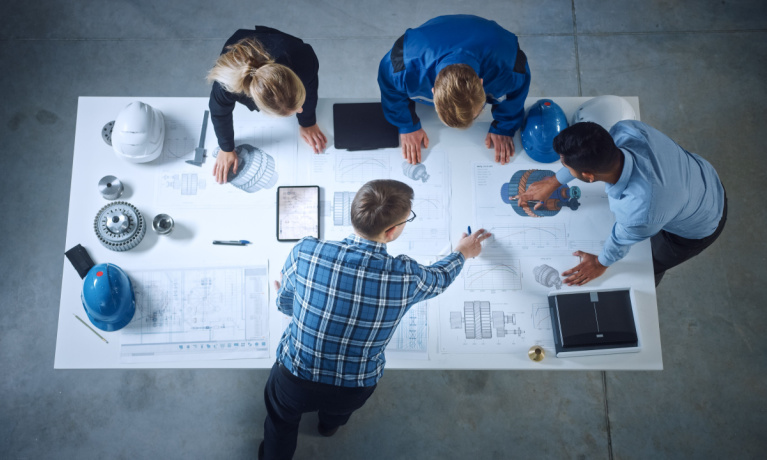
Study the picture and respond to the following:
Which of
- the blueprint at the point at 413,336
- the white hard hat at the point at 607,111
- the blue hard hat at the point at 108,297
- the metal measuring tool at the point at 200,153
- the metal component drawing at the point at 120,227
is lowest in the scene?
the blueprint at the point at 413,336

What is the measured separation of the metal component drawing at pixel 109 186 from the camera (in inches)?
72.8

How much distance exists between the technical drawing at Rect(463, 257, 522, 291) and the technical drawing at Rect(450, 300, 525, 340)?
0.07 meters

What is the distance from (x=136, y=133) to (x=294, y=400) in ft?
3.86

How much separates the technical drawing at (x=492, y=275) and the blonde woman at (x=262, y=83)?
796 mm

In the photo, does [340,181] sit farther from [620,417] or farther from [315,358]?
[620,417]

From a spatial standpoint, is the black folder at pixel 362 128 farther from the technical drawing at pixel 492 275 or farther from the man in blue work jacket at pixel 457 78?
the technical drawing at pixel 492 275

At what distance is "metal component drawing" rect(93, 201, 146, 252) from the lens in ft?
5.89

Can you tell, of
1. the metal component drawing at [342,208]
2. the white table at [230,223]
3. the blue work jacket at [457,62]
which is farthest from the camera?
the metal component drawing at [342,208]

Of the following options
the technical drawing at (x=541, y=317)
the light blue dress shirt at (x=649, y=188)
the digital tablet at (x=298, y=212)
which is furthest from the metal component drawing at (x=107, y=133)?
the light blue dress shirt at (x=649, y=188)

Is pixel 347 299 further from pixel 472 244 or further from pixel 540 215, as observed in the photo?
pixel 540 215

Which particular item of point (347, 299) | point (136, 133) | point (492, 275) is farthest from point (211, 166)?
point (492, 275)

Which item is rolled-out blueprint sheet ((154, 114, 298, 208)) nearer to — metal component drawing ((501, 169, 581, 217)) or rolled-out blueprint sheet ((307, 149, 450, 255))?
rolled-out blueprint sheet ((307, 149, 450, 255))

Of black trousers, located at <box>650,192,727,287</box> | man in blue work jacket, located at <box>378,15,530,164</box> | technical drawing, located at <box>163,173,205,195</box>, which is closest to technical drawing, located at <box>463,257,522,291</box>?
man in blue work jacket, located at <box>378,15,530,164</box>

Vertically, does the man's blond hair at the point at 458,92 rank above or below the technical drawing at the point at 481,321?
above
